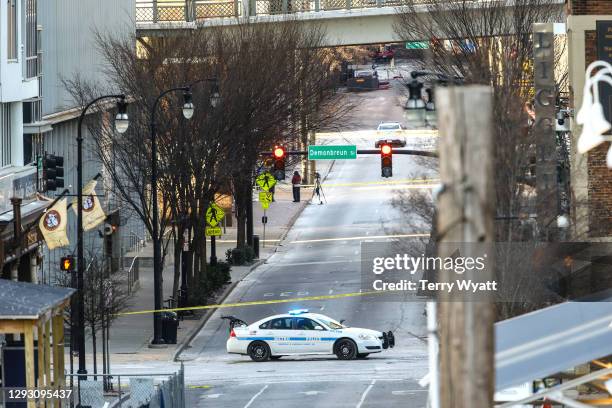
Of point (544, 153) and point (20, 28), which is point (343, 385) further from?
point (20, 28)

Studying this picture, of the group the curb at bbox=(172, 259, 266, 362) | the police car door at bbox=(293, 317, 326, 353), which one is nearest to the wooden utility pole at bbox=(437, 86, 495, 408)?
the police car door at bbox=(293, 317, 326, 353)

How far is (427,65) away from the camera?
175 feet

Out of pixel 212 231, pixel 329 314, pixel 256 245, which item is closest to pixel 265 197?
pixel 256 245

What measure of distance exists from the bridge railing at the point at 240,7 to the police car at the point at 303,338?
84.4 ft

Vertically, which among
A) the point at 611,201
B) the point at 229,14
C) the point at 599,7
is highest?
the point at 229,14

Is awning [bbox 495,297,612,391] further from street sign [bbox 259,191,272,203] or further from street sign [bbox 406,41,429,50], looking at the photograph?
street sign [bbox 259,191,272,203]

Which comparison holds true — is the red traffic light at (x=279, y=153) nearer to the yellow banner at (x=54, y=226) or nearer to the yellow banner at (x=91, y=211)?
the yellow banner at (x=91, y=211)

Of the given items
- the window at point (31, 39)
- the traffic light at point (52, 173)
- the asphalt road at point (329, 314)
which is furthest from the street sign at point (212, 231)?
the traffic light at point (52, 173)

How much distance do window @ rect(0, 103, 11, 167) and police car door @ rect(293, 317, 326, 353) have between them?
32.6 ft

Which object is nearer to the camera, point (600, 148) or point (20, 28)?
point (600, 148)

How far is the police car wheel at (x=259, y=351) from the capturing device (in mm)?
39562

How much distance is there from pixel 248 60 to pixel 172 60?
305 cm

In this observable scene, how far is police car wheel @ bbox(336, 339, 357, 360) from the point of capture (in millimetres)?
39281

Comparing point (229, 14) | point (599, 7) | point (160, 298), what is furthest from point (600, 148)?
point (229, 14)
